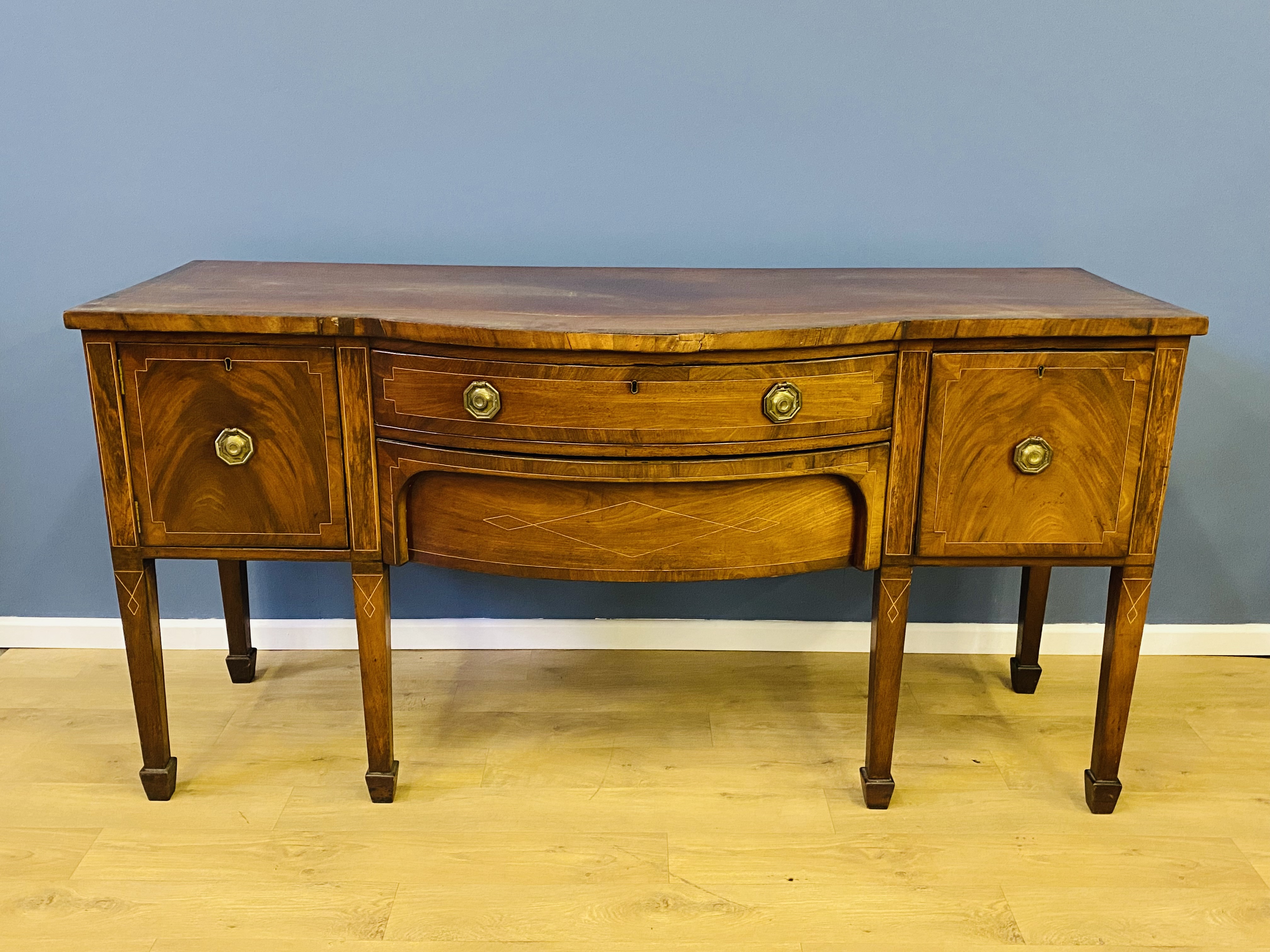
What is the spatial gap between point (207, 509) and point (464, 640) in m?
0.83

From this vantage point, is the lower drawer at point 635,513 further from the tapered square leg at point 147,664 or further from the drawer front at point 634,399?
the tapered square leg at point 147,664

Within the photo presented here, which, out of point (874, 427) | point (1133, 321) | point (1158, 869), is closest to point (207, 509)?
point (874, 427)

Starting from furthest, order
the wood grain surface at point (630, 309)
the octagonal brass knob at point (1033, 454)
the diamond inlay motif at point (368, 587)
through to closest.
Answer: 1. the diamond inlay motif at point (368, 587)
2. the octagonal brass knob at point (1033, 454)
3. the wood grain surface at point (630, 309)

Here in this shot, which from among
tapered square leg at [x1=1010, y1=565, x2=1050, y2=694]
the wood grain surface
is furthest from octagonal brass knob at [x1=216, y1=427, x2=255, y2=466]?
tapered square leg at [x1=1010, y1=565, x2=1050, y2=694]

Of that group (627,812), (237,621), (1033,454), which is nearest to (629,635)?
(627,812)

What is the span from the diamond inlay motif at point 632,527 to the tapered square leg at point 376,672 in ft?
0.80

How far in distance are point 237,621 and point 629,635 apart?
838 millimetres

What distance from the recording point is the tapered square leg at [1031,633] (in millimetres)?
2354

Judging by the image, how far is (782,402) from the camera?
169 centimetres

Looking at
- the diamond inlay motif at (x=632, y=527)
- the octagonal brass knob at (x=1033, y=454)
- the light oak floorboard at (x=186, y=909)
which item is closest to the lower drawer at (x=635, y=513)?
the diamond inlay motif at (x=632, y=527)

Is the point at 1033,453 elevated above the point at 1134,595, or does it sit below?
above

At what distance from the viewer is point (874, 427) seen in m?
1.76

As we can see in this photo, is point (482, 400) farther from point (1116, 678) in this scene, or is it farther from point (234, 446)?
point (1116, 678)

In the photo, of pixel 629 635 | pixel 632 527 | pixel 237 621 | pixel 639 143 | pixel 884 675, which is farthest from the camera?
pixel 629 635
